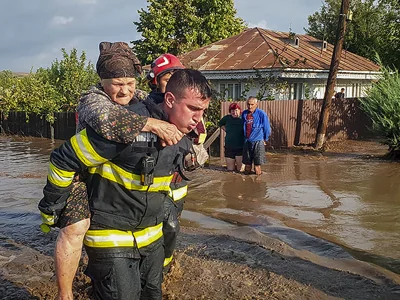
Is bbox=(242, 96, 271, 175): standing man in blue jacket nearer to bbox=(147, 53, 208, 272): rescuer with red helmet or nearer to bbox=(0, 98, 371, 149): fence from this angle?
bbox=(0, 98, 371, 149): fence

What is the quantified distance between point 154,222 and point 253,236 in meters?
3.65

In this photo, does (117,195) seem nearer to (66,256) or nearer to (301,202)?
(66,256)

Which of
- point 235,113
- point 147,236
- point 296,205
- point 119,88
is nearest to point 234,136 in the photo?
point 235,113

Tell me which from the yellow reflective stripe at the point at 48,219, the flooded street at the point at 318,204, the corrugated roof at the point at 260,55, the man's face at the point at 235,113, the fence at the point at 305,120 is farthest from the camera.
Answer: the corrugated roof at the point at 260,55

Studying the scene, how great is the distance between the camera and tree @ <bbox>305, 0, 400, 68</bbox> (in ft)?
90.6

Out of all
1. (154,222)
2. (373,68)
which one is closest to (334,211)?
(154,222)

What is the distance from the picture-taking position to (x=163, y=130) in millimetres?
2613

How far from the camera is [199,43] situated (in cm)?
3522

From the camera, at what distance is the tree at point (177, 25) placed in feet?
Answer: 110

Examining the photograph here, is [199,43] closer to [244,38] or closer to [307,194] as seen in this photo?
[244,38]

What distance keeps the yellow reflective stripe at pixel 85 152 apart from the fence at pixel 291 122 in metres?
11.7

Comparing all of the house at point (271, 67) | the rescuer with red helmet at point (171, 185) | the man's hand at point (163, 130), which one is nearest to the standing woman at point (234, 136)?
the house at point (271, 67)

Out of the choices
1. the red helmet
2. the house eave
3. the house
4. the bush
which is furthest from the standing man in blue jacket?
the house eave

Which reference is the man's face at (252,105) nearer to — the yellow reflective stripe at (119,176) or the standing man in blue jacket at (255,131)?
the standing man in blue jacket at (255,131)
